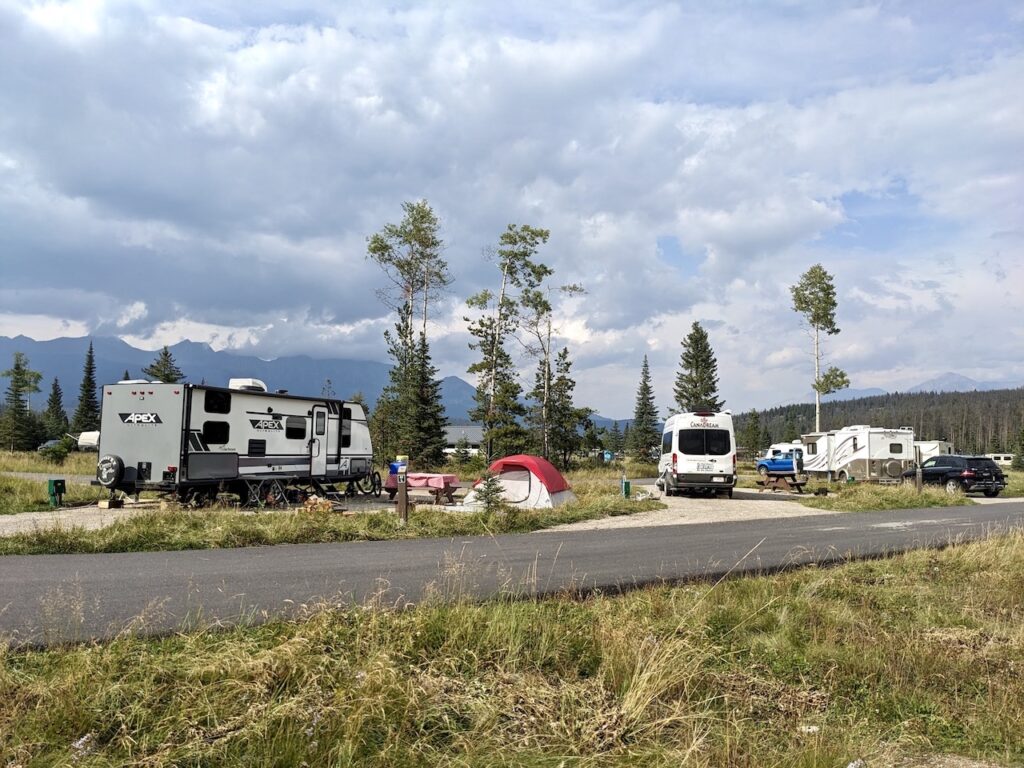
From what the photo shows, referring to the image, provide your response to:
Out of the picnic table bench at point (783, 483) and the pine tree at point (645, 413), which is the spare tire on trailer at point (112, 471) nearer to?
the picnic table bench at point (783, 483)

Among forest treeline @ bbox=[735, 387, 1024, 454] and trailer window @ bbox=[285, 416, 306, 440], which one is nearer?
trailer window @ bbox=[285, 416, 306, 440]

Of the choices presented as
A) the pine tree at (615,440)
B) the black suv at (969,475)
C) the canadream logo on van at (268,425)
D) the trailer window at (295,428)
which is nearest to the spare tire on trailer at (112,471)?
the canadream logo on van at (268,425)

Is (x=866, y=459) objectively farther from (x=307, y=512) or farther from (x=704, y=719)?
(x=704, y=719)

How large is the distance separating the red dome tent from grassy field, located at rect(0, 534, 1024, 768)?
11220 millimetres

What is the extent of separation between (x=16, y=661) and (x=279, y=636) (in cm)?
162

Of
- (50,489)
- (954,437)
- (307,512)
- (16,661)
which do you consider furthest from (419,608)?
(954,437)

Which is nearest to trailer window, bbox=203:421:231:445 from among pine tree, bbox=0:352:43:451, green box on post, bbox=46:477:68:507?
green box on post, bbox=46:477:68:507

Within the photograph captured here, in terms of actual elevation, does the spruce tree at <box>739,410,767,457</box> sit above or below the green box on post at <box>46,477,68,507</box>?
above

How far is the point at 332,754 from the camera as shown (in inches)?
134

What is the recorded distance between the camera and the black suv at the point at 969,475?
26.5m

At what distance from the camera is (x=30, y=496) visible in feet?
58.0

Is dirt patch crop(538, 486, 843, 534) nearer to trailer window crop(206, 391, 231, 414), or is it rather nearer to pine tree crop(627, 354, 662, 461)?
trailer window crop(206, 391, 231, 414)

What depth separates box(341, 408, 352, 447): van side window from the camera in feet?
67.5

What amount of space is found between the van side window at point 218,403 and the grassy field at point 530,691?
12466 mm
